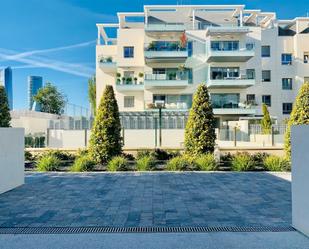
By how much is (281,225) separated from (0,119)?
556 inches

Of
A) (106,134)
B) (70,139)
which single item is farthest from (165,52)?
(106,134)

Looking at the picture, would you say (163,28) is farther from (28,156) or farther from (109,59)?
(28,156)

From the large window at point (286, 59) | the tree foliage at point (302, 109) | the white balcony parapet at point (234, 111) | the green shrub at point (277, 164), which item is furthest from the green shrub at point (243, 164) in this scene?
the large window at point (286, 59)

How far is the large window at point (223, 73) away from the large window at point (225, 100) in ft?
7.07

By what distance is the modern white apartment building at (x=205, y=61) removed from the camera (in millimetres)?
34281

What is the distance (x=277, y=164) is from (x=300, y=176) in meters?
7.91

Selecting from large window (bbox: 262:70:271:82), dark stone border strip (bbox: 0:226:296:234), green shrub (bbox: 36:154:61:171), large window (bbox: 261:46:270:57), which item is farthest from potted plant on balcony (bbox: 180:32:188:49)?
dark stone border strip (bbox: 0:226:296:234)

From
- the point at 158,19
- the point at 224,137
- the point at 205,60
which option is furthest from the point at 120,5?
the point at 224,137

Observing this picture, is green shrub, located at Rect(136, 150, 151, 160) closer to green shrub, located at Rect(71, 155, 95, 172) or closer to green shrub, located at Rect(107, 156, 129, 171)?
green shrub, located at Rect(107, 156, 129, 171)

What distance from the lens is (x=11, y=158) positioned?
9.08 m

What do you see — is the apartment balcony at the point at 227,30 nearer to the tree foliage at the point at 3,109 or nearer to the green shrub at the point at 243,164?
the green shrub at the point at 243,164

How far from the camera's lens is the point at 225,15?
126 ft

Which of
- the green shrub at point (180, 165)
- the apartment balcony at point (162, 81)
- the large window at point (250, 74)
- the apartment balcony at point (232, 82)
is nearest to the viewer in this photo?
the green shrub at point (180, 165)

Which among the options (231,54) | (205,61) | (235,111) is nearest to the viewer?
(235,111)
